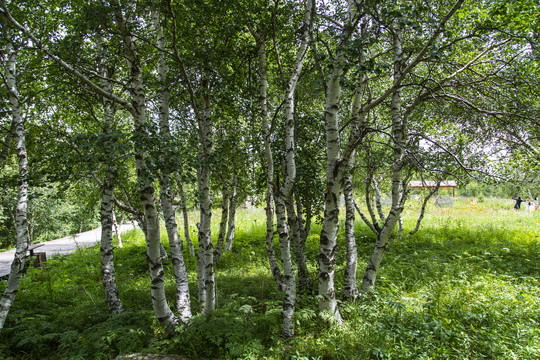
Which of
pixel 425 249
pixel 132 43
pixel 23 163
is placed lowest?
pixel 425 249

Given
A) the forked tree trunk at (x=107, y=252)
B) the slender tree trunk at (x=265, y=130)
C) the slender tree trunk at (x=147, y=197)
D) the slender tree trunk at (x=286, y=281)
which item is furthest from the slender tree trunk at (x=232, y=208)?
the slender tree trunk at (x=147, y=197)

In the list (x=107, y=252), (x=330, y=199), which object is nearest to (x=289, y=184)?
(x=330, y=199)

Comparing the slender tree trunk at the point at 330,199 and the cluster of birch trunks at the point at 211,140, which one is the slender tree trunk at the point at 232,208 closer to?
the cluster of birch trunks at the point at 211,140

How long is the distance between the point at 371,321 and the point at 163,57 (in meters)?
5.72

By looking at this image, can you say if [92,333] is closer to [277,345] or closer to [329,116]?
[277,345]

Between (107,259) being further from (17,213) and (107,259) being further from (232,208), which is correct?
(232,208)

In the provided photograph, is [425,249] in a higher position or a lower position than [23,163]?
lower

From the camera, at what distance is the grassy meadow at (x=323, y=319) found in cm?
363

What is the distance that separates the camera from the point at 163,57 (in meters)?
4.82

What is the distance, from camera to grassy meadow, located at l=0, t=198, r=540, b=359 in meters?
3.63

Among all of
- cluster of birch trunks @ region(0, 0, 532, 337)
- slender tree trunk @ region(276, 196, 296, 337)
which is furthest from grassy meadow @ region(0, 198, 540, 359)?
cluster of birch trunks @ region(0, 0, 532, 337)

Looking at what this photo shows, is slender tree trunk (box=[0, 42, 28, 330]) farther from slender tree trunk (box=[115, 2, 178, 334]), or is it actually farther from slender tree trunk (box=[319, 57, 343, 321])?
slender tree trunk (box=[319, 57, 343, 321])

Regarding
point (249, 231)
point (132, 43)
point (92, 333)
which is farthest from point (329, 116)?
point (249, 231)

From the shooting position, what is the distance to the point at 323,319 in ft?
13.7
